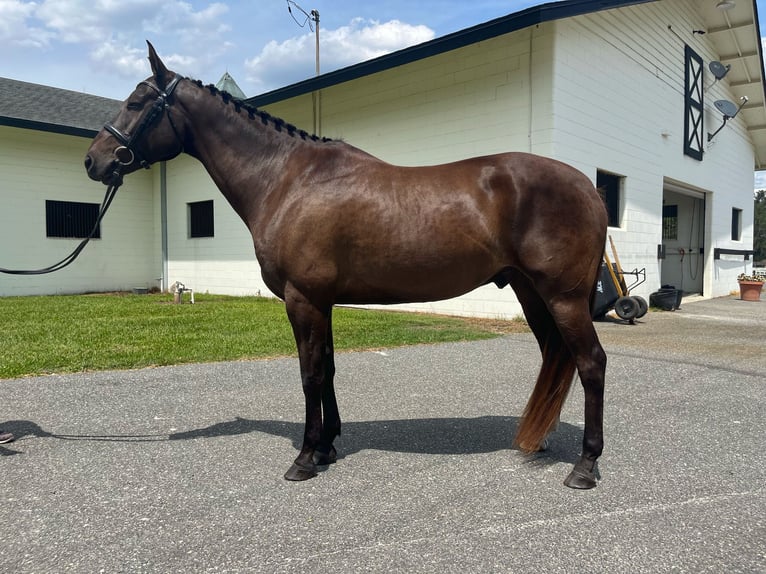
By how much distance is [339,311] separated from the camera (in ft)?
34.9

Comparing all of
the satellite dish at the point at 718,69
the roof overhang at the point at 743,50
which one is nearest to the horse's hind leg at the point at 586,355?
the roof overhang at the point at 743,50

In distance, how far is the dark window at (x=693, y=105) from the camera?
522 inches

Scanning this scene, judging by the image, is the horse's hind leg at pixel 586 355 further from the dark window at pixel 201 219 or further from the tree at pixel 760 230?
the tree at pixel 760 230

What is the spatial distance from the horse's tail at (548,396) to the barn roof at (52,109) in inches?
592

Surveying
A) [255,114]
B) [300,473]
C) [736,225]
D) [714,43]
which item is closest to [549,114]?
[255,114]

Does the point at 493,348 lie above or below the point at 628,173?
below

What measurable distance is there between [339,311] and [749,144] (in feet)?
52.0

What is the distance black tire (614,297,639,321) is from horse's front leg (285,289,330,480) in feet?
25.6

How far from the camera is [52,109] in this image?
15.4 meters

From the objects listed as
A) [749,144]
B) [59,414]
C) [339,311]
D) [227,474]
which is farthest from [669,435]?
[749,144]

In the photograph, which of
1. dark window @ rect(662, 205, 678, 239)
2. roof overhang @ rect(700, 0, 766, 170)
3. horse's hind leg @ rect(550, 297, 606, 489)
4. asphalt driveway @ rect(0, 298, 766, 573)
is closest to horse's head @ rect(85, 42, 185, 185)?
asphalt driveway @ rect(0, 298, 766, 573)

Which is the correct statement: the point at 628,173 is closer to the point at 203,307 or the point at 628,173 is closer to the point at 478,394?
the point at 478,394

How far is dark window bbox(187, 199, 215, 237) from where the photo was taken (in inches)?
600

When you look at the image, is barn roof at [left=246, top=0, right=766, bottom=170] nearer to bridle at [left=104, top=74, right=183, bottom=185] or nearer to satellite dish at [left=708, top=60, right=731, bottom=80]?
satellite dish at [left=708, top=60, right=731, bottom=80]
